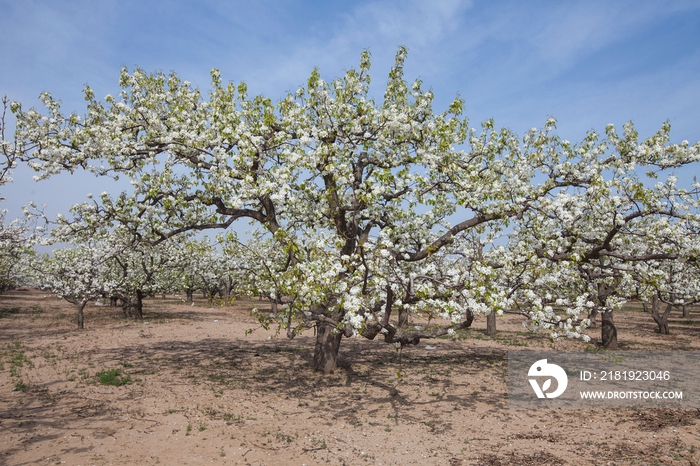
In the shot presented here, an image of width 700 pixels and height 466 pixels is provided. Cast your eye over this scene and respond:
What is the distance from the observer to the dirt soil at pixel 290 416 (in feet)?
27.8

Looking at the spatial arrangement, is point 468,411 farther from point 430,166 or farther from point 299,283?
point 430,166

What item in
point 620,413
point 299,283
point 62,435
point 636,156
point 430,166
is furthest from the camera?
point 636,156

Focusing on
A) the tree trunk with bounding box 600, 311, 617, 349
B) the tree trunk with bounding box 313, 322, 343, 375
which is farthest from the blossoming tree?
the tree trunk with bounding box 600, 311, 617, 349

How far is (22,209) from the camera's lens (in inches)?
512

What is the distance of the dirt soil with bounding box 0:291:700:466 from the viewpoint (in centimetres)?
847

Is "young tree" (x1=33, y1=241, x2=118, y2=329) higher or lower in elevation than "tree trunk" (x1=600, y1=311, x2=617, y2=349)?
higher

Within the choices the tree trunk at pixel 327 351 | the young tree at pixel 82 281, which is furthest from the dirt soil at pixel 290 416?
the young tree at pixel 82 281

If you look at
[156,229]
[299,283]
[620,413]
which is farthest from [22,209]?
[620,413]

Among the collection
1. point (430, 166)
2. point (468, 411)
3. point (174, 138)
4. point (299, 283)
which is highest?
point (174, 138)

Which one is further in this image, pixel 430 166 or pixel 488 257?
pixel 488 257

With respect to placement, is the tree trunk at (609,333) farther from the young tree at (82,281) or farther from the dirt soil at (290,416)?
the young tree at (82,281)

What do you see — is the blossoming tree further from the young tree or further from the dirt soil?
the young tree

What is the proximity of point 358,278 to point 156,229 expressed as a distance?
756cm

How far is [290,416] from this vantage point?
1092 cm
